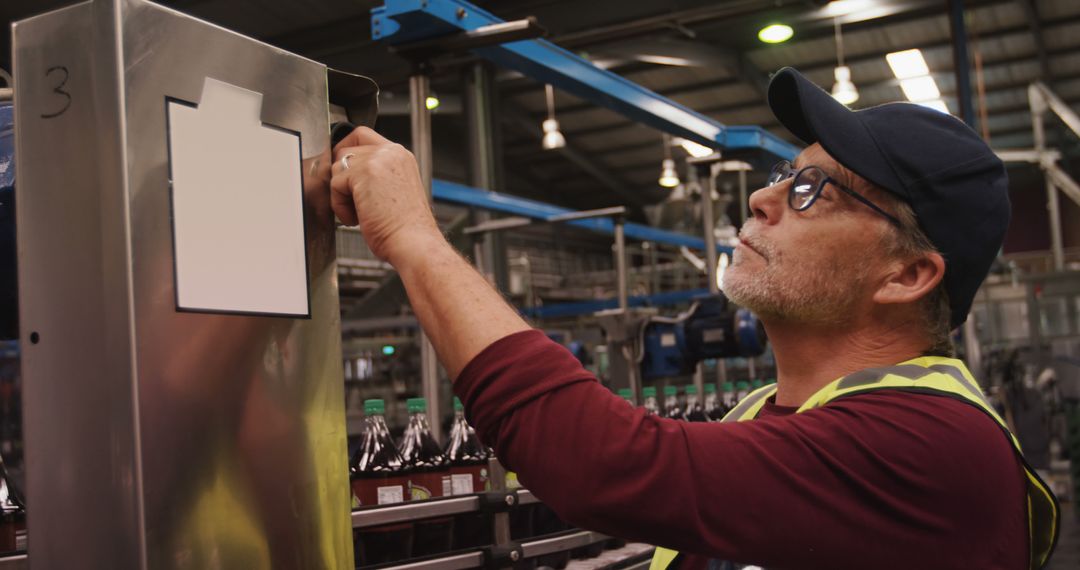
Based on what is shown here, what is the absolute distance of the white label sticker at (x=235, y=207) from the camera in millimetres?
801

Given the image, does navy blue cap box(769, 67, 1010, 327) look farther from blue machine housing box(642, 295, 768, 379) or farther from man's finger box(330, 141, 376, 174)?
blue machine housing box(642, 295, 768, 379)

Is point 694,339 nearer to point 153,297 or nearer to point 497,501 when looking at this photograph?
point 497,501

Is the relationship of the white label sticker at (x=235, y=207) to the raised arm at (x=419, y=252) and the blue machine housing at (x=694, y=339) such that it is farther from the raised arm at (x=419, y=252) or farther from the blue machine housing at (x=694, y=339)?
the blue machine housing at (x=694, y=339)

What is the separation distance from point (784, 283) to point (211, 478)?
711 mm

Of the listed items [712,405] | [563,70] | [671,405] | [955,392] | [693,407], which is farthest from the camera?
[712,405]

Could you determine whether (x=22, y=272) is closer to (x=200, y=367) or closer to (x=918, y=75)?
(x=200, y=367)

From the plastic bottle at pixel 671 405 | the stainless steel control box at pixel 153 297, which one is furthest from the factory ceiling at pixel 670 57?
the stainless steel control box at pixel 153 297

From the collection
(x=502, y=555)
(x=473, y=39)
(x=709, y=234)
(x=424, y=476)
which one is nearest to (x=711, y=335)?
(x=709, y=234)

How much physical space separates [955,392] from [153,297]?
786 millimetres

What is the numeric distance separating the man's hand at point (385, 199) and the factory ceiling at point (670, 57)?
5.51 ft

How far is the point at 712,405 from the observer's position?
415 cm

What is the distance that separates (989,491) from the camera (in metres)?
0.97

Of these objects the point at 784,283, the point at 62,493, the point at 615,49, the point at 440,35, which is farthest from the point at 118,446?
the point at 615,49

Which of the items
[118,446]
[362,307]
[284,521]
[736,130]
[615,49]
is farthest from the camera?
[615,49]
